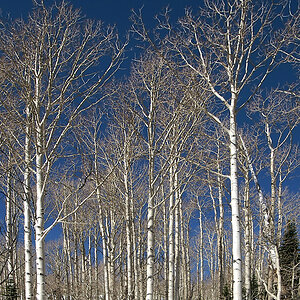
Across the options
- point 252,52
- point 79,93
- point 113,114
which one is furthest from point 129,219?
point 252,52

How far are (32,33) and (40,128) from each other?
176cm

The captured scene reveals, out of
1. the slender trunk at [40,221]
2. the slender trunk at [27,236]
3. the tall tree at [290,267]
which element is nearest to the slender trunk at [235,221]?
the slender trunk at [40,221]

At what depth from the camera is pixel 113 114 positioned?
30.9 feet

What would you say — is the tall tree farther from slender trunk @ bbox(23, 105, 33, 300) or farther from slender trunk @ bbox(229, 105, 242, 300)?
slender trunk @ bbox(23, 105, 33, 300)

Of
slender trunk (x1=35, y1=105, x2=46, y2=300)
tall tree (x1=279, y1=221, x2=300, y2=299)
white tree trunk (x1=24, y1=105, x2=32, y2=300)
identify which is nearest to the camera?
slender trunk (x1=35, y1=105, x2=46, y2=300)

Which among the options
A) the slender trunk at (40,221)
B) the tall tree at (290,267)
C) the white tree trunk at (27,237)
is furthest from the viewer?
the tall tree at (290,267)

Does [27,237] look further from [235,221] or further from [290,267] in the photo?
[290,267]

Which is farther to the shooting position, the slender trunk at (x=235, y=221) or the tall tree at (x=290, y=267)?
the tall tree at (x=290, y=267)

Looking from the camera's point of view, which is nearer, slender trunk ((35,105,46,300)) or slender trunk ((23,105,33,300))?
slender trunk ((35,105,46,300))

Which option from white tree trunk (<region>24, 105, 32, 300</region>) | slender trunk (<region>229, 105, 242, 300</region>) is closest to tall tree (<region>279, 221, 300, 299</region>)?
slender trunk (<region>229, 105, 242, 300</region>)

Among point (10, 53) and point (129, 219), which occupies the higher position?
point (10, 53)

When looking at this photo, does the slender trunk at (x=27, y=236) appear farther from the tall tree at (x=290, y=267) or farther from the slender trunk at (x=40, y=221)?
the tall tree at (x=290, y=267)

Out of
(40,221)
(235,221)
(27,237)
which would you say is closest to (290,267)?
(235,221)

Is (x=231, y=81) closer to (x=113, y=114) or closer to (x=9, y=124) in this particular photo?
(x=113, y=114)
